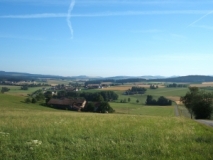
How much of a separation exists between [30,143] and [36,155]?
147 centimetres

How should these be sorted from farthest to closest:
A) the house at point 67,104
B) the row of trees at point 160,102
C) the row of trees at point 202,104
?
the row of trees at point 160,102, the house at point 67,104, the row of trees at point 202,104

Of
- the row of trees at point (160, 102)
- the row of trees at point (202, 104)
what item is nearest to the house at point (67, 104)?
the row of trees at point (160, 102)

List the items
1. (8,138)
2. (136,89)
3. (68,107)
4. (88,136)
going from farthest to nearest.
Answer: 1. (136,89)
2. (68,107)
3. (88,136)
4. (8,138)

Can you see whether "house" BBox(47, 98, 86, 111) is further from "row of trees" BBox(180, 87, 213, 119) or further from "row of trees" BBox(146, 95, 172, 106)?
"row of trees" BBox(180, 87, 213, 119)

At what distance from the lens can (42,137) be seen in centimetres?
1148

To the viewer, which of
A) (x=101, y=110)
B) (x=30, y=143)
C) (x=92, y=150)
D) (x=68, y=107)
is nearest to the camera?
(x=92, y=150)

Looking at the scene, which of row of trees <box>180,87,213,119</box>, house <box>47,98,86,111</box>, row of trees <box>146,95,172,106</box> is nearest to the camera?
row of trees <box>180,87,213,119</box>

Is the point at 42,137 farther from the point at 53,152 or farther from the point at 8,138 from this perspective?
A: the point at 53,152

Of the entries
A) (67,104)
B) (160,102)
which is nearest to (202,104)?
(67,104)

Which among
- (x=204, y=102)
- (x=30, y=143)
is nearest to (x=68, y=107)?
(x=204, y=102)

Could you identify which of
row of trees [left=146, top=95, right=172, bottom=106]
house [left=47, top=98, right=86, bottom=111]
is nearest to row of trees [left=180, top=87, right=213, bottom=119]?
house [left=47, top=98, right=86, bottom=111]

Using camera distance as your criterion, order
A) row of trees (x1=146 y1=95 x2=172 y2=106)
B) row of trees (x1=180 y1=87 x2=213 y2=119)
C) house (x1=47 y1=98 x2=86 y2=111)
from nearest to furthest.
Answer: row of trees (x1=180 y1=87 x2=213 y2=119) → house (x1=47 y1=98 x2=86 y2=111) → row of trees (x1=146 y1=95 x2=172 y2=106)

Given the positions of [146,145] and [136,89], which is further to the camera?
[136,89]

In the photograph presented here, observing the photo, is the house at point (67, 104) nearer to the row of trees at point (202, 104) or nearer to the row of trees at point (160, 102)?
the row of trees at point (160, 102)
